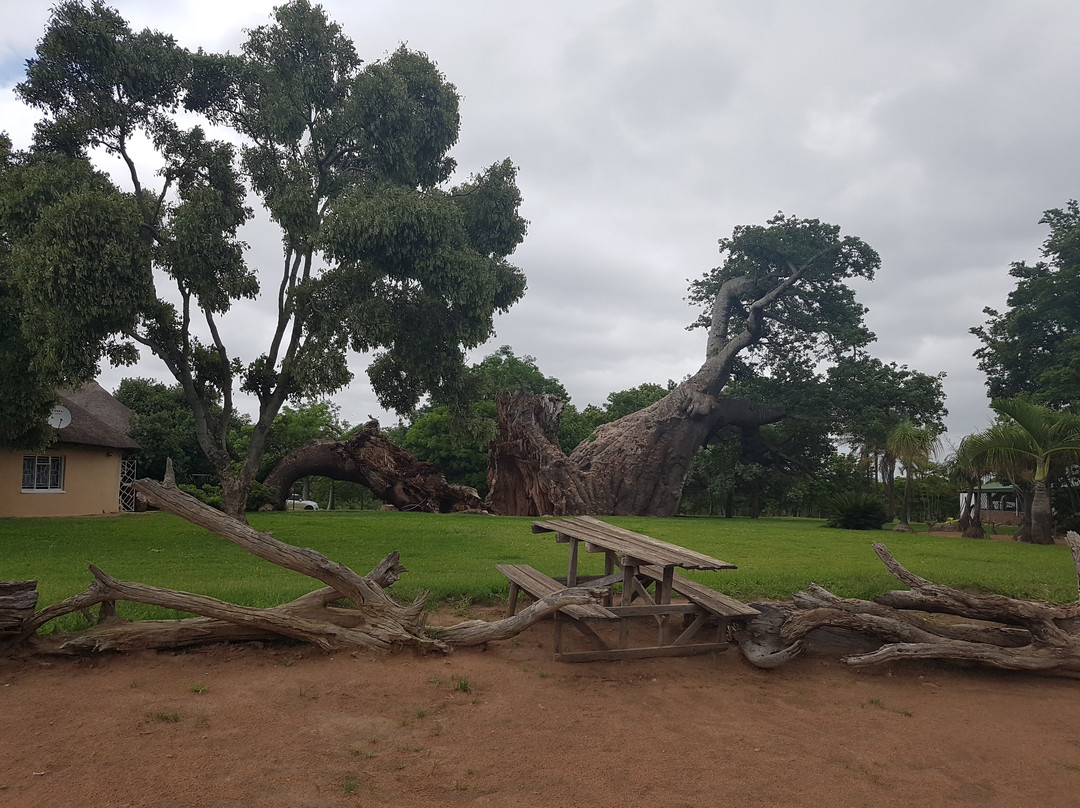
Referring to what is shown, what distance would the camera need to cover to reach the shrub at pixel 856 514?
23.4 m

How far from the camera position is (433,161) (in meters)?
16.6

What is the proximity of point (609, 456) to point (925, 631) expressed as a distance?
810 inches

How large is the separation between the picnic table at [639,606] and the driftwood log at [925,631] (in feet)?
1.16

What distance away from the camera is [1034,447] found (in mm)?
→ 18281

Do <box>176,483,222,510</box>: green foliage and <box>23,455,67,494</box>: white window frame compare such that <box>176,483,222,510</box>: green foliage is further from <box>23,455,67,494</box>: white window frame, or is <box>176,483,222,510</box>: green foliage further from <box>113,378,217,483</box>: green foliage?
<box>23,455,67,494</box>: white window frame

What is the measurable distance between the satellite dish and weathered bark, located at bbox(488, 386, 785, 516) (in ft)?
43.2

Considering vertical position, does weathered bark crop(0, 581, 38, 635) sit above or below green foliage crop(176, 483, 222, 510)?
above

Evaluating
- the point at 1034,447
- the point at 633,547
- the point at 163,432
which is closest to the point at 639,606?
the point at 633,547

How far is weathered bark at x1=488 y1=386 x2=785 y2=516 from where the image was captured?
25141 mm

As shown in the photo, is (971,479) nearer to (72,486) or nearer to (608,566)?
(608,566)

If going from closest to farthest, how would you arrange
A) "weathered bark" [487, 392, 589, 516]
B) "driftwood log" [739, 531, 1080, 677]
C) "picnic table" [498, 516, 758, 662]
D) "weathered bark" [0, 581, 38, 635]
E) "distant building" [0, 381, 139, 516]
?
"weathered bark" [0, 581, 38, 635], "picnic table" [498, 516, 758, 662], "driftwood log" [739, 531, 1080, 677], "distant building" [0, 381, 139, 516], "weathered bark" [487, 392, 589, 516]

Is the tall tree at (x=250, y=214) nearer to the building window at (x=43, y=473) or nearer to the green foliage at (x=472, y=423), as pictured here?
the green foliage at (x=472, y=423)

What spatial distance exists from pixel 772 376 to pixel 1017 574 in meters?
18.8

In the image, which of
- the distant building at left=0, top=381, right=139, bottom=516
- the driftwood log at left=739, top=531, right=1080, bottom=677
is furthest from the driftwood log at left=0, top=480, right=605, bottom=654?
the distant building at left=0, top=381, right=139, bottom=516
